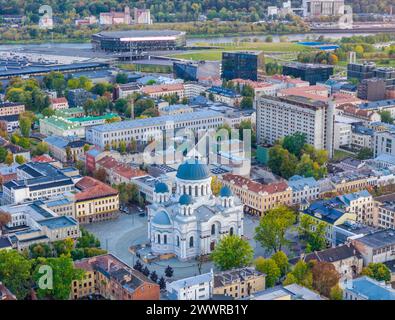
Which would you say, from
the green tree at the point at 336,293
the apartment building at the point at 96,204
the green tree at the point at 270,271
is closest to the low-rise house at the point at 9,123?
the apartment building at the point at 96,204

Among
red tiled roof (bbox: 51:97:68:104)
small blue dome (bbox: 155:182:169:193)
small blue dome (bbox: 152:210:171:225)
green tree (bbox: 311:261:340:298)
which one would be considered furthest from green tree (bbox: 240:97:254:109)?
green tree (bbox: 311:261:340:298)

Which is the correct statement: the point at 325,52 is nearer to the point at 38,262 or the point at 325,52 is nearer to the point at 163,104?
the point at 163,104

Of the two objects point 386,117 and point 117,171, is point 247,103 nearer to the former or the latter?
point 386,117

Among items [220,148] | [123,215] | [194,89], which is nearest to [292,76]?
[194,89]

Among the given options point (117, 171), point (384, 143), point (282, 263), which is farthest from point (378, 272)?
point (384, 143)

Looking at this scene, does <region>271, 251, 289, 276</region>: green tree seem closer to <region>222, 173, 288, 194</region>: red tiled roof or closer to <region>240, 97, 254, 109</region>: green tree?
<region>222, 173, 288, 194</region>: red tiled roof
